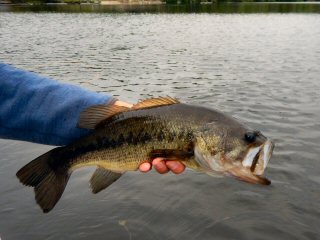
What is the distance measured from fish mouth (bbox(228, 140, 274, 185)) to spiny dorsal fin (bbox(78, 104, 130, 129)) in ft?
4.32

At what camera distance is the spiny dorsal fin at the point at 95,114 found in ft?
12.3

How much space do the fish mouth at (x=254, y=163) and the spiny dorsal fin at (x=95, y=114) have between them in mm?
1317

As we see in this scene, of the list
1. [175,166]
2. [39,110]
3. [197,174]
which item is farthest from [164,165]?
[197,174]

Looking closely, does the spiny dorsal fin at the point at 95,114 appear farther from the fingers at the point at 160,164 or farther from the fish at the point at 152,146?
Result: the fingers at the point at 160,164

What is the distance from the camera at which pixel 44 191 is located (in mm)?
3654

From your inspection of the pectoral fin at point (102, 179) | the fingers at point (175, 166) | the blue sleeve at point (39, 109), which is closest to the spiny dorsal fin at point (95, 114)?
the blue sleeve at point (39, 109)

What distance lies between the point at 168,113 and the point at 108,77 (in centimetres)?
1616

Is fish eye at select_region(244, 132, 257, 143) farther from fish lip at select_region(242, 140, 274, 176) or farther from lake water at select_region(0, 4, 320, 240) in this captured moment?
lake water at select_region(0, 4, 320, 240)

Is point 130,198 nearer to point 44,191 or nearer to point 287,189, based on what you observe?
point 287,189

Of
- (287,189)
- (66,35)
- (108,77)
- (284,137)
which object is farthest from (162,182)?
(66,35)

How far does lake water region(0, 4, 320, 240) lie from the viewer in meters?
6.45

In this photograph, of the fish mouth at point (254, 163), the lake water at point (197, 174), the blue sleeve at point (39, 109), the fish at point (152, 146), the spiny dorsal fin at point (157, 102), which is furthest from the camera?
the lake water at point (197, 174)

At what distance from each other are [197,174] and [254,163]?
5385 millimetres

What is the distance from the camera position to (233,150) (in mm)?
3189
